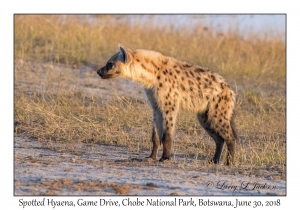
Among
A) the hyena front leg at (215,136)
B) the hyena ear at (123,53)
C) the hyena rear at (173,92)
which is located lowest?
the hyena front leg at (215,136)

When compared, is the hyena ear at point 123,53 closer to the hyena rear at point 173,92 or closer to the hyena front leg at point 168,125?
the hyena rear at point 173,92

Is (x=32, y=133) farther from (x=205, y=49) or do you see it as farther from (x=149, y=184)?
(x=205, y=49)

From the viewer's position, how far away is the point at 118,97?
9016 mm

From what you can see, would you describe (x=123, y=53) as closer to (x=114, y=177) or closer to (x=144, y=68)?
(x=144, y=68)

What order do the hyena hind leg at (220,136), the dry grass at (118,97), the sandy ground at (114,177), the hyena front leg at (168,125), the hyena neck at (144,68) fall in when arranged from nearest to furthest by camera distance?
the sandy ground at (114,177) < the hyena front leg at (168,125) < the hyena neck at (144,68) < the hyena hind leg at (220,136) < the dry grass at (118,97)

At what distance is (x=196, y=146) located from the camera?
26.9 ft

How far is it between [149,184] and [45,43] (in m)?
7.33

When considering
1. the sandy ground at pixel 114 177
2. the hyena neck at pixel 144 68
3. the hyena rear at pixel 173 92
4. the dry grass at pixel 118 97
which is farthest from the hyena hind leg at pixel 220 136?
the hyena neck at pixel 144 68

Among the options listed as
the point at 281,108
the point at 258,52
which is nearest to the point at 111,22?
the point at 258,52

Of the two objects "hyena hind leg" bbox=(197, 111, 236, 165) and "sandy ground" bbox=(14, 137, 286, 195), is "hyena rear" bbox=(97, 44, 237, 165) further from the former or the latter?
"sandy ground" bbox=(14, 137, 286, 195)

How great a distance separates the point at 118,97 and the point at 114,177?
2983 millimetres

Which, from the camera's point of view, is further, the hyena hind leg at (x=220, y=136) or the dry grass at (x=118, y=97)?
the dry grass at (x=118, y=97)

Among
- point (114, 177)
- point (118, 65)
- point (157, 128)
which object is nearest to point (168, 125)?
point (157, 128)

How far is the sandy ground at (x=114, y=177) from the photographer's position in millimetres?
5688
